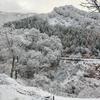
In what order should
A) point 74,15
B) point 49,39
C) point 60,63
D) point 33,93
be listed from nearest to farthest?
point 33,93, point 60,63, point 49,39, point 74,15

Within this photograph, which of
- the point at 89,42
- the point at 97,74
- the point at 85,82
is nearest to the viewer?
the point at 85,82

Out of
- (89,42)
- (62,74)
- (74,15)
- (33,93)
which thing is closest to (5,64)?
(62,74)

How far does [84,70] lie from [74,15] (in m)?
69.0

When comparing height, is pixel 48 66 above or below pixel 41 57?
below

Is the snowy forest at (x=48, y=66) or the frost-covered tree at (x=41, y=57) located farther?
the frost-covered tree at (x=41, y=57)

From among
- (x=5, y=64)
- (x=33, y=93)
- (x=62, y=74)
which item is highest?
(x=33, y=93)

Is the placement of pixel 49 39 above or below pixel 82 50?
above

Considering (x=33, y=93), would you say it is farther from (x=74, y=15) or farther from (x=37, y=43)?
(x=74, y=15)

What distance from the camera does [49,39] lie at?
1467 inches

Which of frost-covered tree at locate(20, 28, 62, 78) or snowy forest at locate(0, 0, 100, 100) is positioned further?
frost-covered tree at locate(20, 28, 62, 78)

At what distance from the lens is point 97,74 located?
2705cm

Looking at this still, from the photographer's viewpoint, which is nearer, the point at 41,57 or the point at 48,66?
the point at 41,57

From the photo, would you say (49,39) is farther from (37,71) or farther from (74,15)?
(74,15)

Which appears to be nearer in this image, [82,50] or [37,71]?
[37,71]
